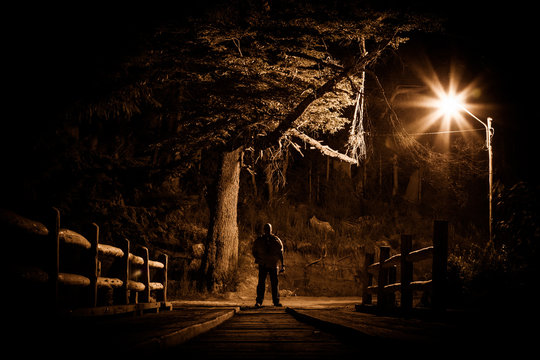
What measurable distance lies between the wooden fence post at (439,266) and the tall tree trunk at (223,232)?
36.6ft

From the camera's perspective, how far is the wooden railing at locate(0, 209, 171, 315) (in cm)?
554

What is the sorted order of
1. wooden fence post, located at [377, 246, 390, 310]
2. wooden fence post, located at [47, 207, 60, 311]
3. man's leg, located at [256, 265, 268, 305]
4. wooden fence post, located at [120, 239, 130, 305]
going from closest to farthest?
wooden fence post, located at [47, 207, 60, 311] < wooden fence post, located at [120, 239, 130, 305] < wooden fence post, located at [377, 246, 390, 310] < man's leg, located at [256, 265, 268, 305]

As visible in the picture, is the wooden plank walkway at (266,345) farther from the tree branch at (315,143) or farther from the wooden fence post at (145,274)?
the tree branch at (315,143)

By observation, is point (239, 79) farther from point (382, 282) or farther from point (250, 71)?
point (382, 282)

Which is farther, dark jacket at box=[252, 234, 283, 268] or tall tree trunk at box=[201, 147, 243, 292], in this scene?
tall tree trunk at box=[201, 147, 243, 292]

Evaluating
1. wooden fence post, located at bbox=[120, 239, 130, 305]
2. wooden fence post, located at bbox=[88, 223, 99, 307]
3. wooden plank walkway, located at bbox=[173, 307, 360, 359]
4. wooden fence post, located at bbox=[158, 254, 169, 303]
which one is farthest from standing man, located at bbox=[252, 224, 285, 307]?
wooden fence post, located at bbox=[88, 223, 99, 307]

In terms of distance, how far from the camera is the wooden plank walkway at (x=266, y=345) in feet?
15.8

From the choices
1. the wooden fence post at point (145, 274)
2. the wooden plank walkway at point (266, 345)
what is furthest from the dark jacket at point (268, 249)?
the wooden plank walkway at point (266, 345)

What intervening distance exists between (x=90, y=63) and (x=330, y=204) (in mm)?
20827

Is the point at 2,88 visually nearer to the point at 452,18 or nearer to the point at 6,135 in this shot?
the point at 6,135

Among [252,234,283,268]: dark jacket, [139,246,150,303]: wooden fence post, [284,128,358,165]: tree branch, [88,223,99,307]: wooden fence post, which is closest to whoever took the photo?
[88,223,99,307]: wooden fence post

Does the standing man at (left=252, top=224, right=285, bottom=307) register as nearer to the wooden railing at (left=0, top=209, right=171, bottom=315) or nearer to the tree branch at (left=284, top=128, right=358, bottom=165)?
the wooden railing at (left=0, top=209, right=171, bottom=315)

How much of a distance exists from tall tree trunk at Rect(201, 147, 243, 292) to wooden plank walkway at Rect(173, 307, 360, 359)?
10.8m

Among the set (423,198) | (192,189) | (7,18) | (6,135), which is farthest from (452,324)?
(423,198)
